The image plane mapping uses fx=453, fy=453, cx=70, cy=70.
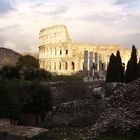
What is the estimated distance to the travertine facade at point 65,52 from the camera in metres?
84.2

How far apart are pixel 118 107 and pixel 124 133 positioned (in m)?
2.66

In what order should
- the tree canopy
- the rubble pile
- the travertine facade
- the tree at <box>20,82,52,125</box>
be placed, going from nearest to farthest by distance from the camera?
the rubble pile
the tree at <box>20,82,52,125</box>
the tree canopy
the travertine facade

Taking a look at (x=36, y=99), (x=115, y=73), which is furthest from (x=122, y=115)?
(x=115, y=73)

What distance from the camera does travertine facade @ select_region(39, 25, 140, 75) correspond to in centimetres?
8419

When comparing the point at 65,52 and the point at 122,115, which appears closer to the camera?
the point at 122,115

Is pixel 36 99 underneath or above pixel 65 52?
underneath

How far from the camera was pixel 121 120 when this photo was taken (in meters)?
13.8

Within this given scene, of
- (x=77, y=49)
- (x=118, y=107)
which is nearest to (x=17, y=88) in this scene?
(x=118, y=107)

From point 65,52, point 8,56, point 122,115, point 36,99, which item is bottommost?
point 122,115

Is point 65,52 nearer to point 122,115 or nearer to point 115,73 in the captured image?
point 115,73

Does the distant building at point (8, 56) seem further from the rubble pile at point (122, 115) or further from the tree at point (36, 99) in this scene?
the rubble pile at point (122, 115)

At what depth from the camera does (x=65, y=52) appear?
8862 centimetres

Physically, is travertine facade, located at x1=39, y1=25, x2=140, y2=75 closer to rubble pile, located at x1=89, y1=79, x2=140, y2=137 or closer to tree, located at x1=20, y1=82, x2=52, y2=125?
tree, located at x1=20, y1=82, x2=52, y2=125


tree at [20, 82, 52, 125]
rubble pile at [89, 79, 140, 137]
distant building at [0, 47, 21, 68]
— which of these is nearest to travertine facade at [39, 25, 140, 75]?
distant building at [0, 47, 21, 68]
